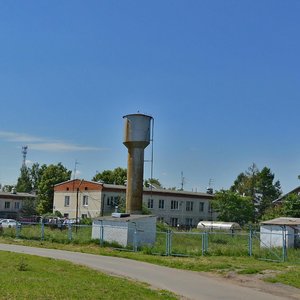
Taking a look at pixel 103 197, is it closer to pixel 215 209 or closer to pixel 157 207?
pixel 157 207

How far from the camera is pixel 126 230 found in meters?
28.8

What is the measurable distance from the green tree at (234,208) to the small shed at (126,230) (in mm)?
37977

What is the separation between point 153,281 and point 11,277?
14.3 ft

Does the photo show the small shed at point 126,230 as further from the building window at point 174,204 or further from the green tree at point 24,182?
the green tree at point 24,182

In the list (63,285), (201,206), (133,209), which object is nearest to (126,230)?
(133,209)

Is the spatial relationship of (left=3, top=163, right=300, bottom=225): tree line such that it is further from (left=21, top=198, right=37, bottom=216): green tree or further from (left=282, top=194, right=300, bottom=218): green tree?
(left=282, top=194, right=300, bottom=218): green tree

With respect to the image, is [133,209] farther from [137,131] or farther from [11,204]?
[11,204]

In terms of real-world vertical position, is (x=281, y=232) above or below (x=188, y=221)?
below

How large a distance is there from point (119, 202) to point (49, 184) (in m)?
24.3

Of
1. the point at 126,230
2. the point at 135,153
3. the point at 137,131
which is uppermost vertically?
the point at 137,131

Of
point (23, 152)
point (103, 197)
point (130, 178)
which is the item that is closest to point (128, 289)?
point (130, 178)

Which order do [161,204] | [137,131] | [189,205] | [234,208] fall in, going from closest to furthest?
[137,131]
[234,208]
[161,204]
[189,205]

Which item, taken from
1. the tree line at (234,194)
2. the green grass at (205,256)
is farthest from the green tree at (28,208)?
the green grass at (205,256)

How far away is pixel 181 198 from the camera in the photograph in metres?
72.1
